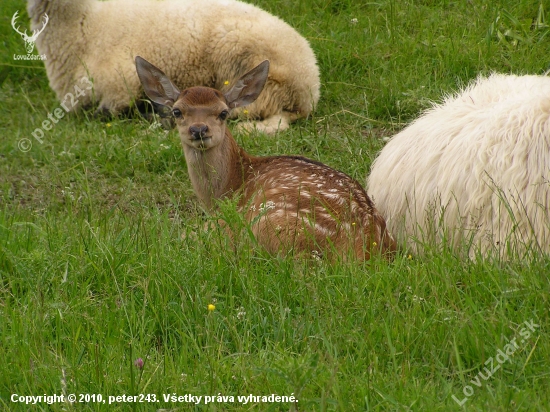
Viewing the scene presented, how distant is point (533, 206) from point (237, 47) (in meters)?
4.09

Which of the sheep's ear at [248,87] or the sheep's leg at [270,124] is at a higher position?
the sheep's ear at [248,87]

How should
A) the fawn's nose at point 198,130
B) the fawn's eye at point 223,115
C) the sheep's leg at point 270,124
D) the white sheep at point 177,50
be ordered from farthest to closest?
the white sheep at point 177,50 → the sheep's leg at point 270,124 → the fawn's eye at point 223,115 → the fawn's nose at point 198,130

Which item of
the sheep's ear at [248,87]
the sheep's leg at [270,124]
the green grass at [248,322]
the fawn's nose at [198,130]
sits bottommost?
the sheep's leg at [270,124]

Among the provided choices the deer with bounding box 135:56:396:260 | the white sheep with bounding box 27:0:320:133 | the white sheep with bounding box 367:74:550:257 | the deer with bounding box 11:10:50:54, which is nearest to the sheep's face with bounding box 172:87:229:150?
the deer with bounding box 135:56:396:260

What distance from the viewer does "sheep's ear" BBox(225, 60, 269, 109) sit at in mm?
5867

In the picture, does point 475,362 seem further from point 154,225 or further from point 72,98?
point 72,98

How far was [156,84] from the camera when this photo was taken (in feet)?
19.2

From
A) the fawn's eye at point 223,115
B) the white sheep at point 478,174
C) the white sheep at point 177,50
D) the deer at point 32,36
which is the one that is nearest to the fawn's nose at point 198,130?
the fawn's eye at point 223,115

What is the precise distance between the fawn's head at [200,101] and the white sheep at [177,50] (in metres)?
1.57

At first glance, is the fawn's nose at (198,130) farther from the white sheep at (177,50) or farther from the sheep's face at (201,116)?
the white sheep at (177,50)

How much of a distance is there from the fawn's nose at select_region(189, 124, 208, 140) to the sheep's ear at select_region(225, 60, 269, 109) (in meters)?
0.52

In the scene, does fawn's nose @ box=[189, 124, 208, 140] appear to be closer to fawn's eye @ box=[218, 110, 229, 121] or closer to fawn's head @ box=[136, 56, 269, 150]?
fawn's head @ box=[136, 56, 269, 150]

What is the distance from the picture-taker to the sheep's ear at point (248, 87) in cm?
587

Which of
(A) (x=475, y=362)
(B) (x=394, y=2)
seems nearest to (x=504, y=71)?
(B) (x=394, y=2)
